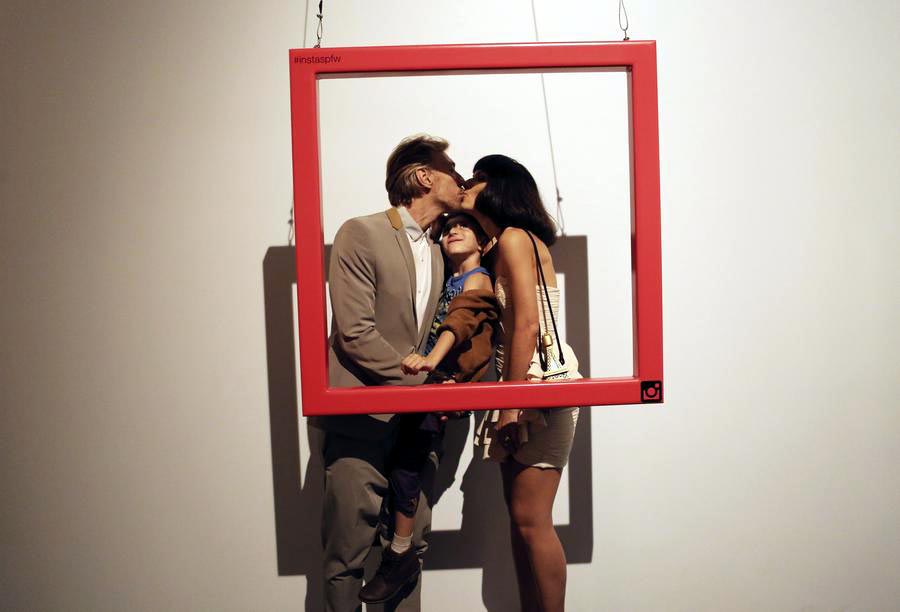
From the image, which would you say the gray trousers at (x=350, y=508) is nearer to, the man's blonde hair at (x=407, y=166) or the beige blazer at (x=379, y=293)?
the beige blazer at (x=379, y=293)

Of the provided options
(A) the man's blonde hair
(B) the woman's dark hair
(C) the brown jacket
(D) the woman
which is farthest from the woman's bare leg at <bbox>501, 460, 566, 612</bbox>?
(A) the man's blonde hair

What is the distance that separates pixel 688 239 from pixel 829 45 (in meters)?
0.64

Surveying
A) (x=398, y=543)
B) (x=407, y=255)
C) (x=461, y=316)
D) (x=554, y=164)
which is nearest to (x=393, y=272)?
(x=407, y=255)

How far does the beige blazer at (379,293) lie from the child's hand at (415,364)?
1 centimetres

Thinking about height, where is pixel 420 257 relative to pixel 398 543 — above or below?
above

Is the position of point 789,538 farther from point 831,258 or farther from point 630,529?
point 831,258

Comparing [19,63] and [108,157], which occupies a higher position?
[19,63]

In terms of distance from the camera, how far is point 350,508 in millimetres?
1366

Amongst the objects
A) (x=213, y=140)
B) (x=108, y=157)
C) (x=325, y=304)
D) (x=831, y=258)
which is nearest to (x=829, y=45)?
(x=831, y=258)

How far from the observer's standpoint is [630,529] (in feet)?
5.25

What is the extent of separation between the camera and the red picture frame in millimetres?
1216

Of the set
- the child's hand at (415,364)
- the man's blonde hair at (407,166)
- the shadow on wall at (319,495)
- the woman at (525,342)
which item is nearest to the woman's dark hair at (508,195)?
the woman at (525,342)

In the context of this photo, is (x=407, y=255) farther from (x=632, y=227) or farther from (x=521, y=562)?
(x=521, y=562)

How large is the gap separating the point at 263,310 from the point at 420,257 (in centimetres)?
53
